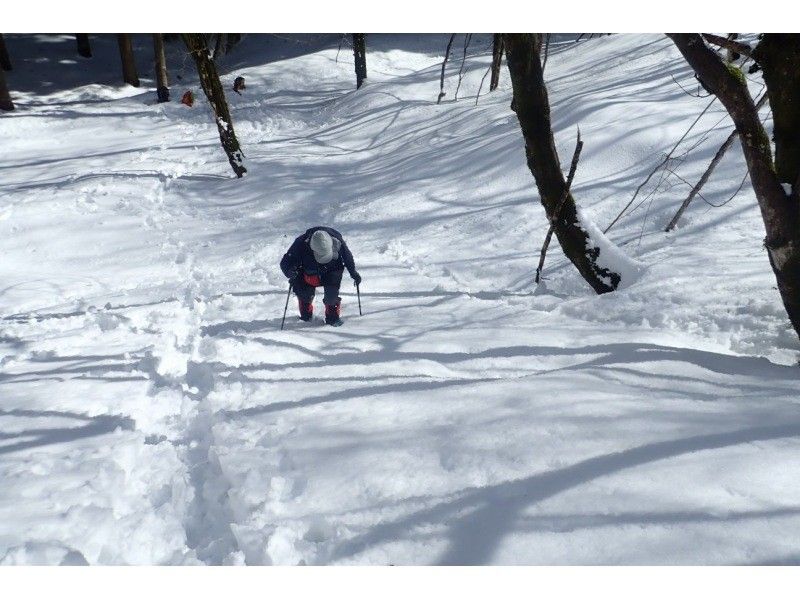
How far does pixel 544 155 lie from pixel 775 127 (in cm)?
196

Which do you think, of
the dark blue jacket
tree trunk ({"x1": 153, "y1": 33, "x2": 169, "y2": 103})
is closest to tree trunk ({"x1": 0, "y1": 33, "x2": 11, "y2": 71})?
tree trunk ({"x1": 153, "y1": 33, "x2": 169, "y2": 103})

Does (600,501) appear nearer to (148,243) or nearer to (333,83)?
(148,243)

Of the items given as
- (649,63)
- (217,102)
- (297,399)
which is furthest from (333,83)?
(297,399)

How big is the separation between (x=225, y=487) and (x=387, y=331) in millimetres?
2488

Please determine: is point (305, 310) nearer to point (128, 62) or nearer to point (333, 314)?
point (333, 314)

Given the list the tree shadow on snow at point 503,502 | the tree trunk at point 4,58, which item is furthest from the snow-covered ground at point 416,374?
the tree trunk at point 4,58

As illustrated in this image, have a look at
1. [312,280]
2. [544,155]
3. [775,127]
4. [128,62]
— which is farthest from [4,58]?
[775,127]

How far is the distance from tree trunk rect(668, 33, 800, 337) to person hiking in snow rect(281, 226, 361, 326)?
3467 millimetres

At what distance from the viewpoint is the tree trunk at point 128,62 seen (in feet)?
65.4

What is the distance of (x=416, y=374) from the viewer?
4.09 metres

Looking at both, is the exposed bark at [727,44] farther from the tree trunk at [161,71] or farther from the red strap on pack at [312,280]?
the tree trunk at [161,71]

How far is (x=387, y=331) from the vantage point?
525 centimetres

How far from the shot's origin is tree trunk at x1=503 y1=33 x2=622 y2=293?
4578mm

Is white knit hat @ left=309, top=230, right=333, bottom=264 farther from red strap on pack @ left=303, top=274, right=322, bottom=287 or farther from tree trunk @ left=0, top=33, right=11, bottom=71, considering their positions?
tree trunk @ left=0, top=33, right=11, bottom=71
